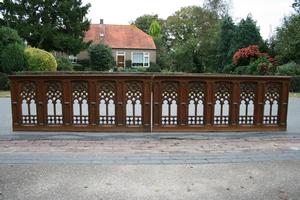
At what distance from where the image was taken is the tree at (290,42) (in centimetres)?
2294

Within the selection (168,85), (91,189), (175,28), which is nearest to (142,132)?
(168,85)

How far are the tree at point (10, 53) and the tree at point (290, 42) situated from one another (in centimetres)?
1693

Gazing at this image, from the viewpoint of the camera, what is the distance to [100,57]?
36188 mm

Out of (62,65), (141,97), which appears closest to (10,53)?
(62,65)

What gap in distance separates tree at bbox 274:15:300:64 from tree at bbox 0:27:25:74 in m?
16.9

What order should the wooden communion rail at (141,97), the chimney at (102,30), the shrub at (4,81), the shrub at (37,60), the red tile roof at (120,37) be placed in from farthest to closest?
1. the chimney at (102,30)
2. the red tile roof at (120,37)
3. the shrub at (37,60)
4. the shrub at (4,81)
5. the wooden communion rail at (141,97)

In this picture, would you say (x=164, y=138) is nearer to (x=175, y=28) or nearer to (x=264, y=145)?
(x=264, y=145)

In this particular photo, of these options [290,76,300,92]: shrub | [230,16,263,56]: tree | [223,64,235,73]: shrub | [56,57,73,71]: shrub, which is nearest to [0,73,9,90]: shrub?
[56,57,73,71]: shrub

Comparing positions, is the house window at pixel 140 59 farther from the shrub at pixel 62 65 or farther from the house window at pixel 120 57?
the shrub at pixel 62 65

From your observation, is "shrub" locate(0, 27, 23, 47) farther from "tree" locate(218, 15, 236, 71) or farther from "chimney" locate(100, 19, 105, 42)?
"chimney" locate(100, 19, 105, 42)

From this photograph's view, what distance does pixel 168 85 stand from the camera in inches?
280

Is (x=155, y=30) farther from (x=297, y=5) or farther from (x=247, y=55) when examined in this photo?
(x=297, y=5)

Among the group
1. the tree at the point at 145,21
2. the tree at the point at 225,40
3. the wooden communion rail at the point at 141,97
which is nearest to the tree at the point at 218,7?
the tree at the point at 225,40

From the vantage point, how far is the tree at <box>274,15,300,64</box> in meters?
22.9
